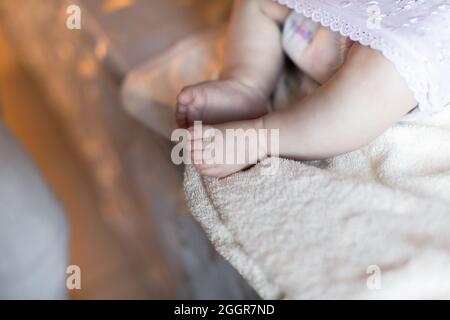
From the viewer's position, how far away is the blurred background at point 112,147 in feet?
2.96

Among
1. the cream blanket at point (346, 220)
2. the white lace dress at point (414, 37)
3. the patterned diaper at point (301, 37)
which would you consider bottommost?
the cream blanket at point (346, 220)

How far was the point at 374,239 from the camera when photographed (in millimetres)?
479

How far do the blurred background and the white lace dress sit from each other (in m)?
0.32

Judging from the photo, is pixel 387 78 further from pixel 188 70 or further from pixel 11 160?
pixel 11 160

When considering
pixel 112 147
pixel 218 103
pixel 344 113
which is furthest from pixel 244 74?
pixel 112 147

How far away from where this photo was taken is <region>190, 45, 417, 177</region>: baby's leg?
54 centimetres

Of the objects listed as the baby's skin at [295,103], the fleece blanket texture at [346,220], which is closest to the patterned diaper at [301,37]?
the baby's skin at [295,103]

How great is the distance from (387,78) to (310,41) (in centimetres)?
17

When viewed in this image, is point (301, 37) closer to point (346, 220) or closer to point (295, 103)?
point (295, 103)

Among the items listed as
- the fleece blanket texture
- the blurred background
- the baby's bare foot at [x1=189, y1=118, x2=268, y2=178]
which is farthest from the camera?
the blurred background

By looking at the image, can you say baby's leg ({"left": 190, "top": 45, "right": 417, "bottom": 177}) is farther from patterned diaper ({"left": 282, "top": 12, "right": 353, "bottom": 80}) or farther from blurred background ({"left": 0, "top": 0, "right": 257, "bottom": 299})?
blurred background ({"left": 0, "top": 0, "right": 257, "bottom": 299})

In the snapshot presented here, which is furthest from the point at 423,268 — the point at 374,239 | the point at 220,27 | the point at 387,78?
the point at 220,27

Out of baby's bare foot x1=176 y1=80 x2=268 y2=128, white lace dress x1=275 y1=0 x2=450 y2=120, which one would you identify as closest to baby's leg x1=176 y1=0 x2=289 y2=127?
baby's bare foot x1=176 y1=80 x2=268 y2=128

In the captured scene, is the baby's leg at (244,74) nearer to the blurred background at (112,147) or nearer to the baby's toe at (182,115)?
the baby's toe at (182,115)
